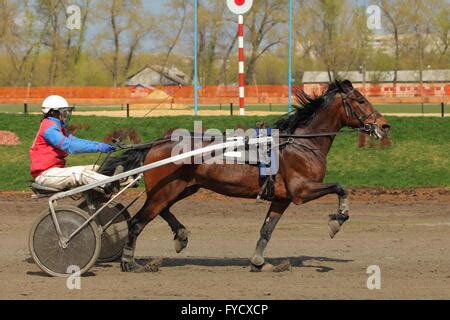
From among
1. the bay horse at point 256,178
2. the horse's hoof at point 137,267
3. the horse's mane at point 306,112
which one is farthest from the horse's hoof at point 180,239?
the horse's mane at point 306,112

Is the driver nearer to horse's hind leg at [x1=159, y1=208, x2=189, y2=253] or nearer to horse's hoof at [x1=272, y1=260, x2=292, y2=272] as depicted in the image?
horse's hind leg at [x1=159, y1=208, x2=189, y2=253]

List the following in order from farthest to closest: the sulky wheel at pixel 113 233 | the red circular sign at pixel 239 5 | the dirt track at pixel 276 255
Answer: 1. the red circular sign at pixel 239 5
2. the sulky wheel at pixel 113 233
3. the dirt track at pixel 276 255

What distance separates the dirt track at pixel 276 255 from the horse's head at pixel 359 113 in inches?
59.5

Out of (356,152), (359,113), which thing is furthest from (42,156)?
→ (356,152)

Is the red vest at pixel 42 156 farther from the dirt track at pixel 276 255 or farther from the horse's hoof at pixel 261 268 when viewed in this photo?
the horse's hoof at pixel 261 268

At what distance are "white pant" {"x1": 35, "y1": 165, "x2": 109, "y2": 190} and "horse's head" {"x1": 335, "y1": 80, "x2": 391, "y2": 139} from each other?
281 cm

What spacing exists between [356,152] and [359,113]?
1005cm

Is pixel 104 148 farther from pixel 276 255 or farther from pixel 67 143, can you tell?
pixel 276 255

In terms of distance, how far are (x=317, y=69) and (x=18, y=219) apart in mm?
50830

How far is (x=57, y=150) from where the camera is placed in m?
9.29

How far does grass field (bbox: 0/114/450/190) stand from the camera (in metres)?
18.0

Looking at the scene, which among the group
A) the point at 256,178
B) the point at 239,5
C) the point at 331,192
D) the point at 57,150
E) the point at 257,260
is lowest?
the point at 257,260

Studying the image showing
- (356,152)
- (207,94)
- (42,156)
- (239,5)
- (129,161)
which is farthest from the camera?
(207,94)

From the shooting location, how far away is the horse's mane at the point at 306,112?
9.85m
